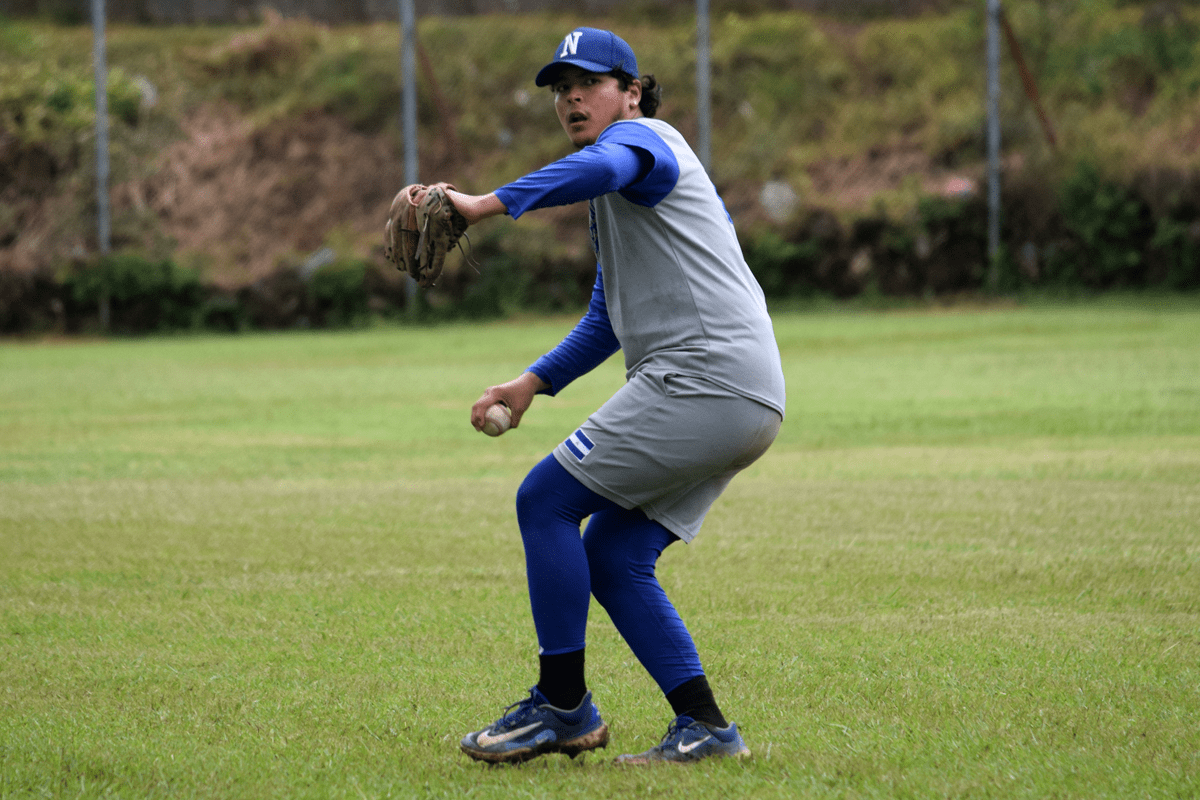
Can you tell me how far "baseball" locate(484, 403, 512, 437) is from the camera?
14.0ft

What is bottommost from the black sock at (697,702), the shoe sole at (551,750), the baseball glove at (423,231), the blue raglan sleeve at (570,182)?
the shoe sole at (551,750)

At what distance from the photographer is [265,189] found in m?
33.9

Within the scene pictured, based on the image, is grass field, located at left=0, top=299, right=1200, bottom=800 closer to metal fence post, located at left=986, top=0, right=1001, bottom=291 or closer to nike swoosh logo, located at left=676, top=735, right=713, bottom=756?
nike swoosh logo, located at left=676, top=735, right=713, bottom=756

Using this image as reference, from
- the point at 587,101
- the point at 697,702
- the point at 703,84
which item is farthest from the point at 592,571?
the point at 703,84

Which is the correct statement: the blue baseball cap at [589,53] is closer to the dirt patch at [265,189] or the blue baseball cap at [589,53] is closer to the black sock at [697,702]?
the black sock at [697,702]

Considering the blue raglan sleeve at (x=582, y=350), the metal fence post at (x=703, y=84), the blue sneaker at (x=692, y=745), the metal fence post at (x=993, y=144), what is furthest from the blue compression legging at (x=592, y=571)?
the metal fence post at (x=703, y=84)

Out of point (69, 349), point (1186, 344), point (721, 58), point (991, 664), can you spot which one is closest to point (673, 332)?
point (991, 664)

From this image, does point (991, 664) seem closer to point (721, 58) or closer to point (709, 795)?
point (709, 795)

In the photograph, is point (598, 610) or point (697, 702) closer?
point (697, 702)

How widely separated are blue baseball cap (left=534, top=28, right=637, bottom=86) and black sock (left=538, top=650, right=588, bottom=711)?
157 cm

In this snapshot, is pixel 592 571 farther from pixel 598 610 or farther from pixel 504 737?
pixel 598 610

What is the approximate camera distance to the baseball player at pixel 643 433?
3.79 meters

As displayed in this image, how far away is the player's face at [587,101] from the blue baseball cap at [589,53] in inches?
1.8

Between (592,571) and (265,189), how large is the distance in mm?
31483
